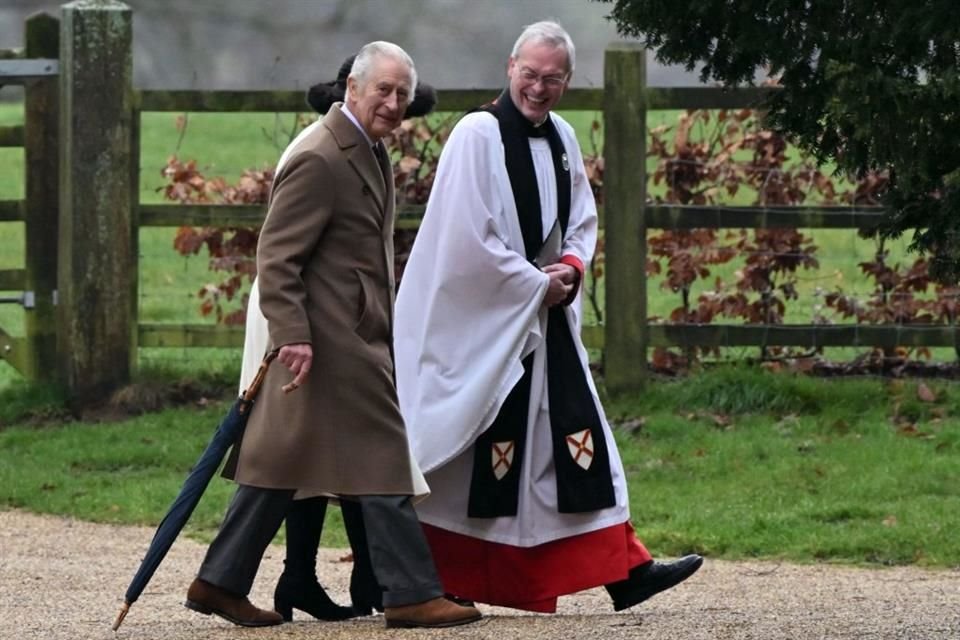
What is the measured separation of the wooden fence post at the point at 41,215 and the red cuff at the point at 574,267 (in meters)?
4.67

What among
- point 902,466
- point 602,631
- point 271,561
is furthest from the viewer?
point 902,466

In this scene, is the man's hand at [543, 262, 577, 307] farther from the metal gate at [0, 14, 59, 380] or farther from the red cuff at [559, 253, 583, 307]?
the metal gate at [0, 14, 59, 380]

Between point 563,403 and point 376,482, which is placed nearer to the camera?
point 376,482

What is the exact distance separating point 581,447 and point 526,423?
0.61 ft

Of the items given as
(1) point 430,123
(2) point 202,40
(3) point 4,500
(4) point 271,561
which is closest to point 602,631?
(4) point 271,561

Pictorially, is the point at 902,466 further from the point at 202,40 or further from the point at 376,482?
the point at 202,40

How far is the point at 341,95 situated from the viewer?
5945 millimetres

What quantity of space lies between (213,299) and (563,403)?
514 cm

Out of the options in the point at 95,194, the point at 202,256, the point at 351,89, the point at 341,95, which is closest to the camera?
the point at 351,89

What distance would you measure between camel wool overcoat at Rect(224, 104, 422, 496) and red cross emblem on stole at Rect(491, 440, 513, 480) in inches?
21.3

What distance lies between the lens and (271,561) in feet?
25.8

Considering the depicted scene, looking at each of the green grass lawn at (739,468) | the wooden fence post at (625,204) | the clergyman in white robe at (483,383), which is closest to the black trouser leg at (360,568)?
the clergyman in white robe at (483,383)

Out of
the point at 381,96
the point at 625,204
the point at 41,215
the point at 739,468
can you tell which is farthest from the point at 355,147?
the point at 41,215

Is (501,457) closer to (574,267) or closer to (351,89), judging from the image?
(574,267)
